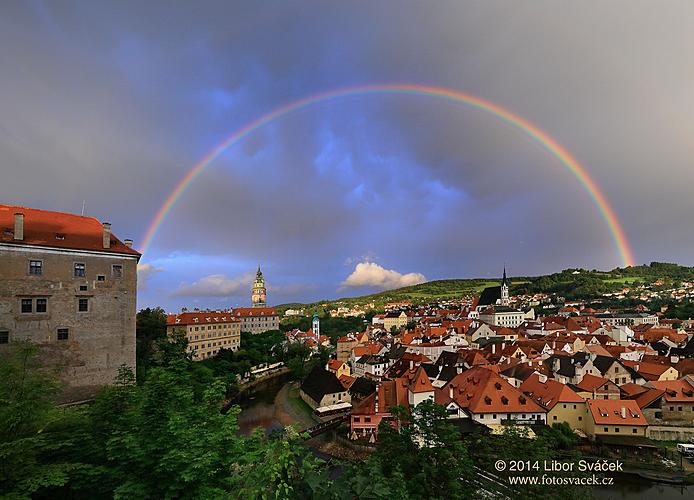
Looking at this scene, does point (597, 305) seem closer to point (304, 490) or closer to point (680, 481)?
point (680, 481)

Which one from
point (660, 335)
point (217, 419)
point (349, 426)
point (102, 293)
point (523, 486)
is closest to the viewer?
point (217, 419)

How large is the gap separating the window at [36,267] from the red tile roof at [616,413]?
1209 inches

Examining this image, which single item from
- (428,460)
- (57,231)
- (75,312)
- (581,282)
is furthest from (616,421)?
(581,282)

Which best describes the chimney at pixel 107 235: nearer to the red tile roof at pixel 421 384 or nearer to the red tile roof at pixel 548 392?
the red tile roof at pixel 421 384

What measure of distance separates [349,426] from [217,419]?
21746 mm

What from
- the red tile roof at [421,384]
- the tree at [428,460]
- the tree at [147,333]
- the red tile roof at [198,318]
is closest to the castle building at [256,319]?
the red tile roof at [198,318]

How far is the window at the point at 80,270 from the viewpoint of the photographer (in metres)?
18.3

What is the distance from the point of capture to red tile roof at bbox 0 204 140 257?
56.2 feet

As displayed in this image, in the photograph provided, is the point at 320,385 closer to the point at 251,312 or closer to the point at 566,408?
the point at 566,408

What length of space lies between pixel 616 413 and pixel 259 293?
8908 cm

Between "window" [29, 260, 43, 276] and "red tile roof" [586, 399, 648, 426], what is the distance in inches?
1209

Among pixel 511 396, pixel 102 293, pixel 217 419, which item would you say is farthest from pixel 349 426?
pixel 217 419

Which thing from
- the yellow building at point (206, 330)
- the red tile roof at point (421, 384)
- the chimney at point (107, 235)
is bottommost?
the red tile roof at point (421, 384)

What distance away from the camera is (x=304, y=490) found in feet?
15.0
